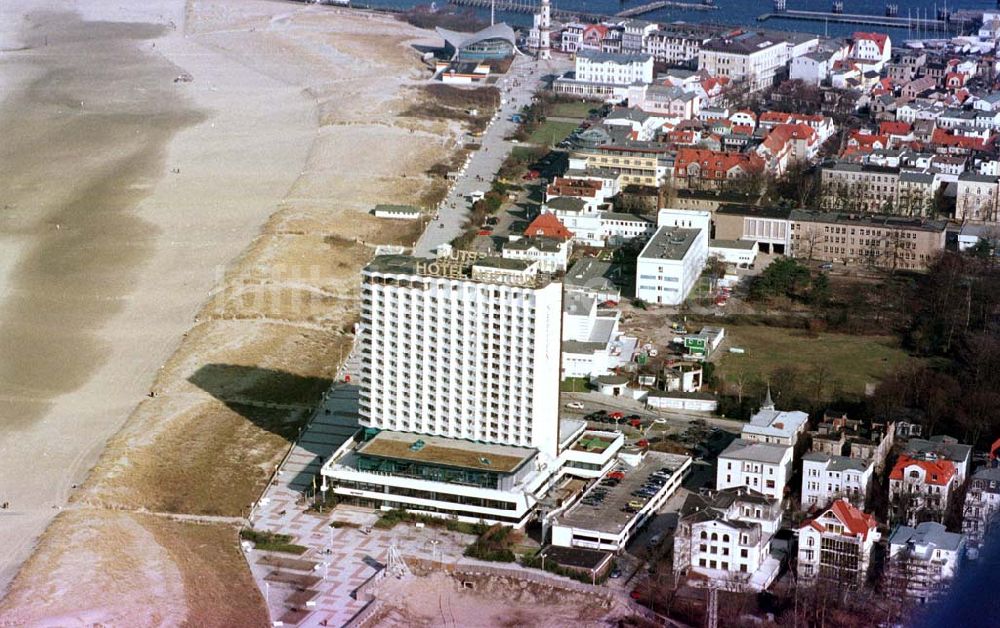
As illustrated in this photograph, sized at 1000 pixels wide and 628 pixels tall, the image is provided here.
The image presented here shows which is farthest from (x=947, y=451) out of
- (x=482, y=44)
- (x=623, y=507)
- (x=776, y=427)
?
(x=482, y=44)

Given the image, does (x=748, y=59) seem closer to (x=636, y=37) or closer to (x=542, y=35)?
(x=636, y=37)

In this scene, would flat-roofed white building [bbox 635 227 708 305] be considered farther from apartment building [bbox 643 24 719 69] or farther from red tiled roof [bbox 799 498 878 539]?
apartment building [bbox 643 24 719 69]

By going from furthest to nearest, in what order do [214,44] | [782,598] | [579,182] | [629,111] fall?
[214,44] → [629,111] → [579,182] → [782,598]

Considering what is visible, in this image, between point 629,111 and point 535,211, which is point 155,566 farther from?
point 629,111

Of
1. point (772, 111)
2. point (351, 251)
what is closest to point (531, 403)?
point (351, 251)

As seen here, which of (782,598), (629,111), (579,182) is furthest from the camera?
(629,111)

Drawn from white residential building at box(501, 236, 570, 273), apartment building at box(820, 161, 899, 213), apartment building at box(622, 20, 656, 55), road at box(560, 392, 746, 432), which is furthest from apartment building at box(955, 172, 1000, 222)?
apartment building at box(622, 20, 656, 55)

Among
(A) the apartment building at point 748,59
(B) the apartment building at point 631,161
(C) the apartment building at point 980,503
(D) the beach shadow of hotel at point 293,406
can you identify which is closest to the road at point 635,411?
(D) the beach shadow of hotel at point 293,406
